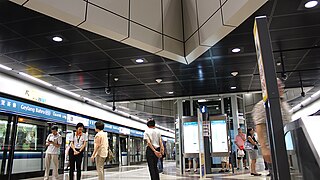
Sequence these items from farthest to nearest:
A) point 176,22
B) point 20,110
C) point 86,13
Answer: point 20,110
point 176,22
point 86,13

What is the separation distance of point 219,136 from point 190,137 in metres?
1.10

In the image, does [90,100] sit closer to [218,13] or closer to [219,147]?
[219,147]

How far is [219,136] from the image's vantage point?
9.90 metres

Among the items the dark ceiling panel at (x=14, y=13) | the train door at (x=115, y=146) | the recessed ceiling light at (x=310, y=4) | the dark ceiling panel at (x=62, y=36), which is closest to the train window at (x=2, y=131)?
the dark ceiling panel at (x=62, y=36)

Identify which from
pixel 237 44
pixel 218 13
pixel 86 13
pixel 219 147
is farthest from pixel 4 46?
pixel 219 147

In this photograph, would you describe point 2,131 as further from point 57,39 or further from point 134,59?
point 134,59

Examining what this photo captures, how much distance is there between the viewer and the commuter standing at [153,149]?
15.5ft

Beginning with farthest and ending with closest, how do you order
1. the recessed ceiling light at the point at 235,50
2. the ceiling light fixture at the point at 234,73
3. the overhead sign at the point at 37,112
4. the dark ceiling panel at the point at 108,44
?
1. the ceiling light fixture at the point at 234,73
2. the overhead sign at the point at 37,112
3. the recessed ceiling light at the point at 235,50
4. the dark ceiling panel at the point at 108,44

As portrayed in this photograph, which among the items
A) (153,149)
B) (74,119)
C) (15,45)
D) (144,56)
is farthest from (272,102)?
(74,119)

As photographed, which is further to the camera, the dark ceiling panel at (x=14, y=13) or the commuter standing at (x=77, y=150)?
the commuter standing at (x=77, y=150)

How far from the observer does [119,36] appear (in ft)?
16.2

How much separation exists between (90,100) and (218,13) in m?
8.96

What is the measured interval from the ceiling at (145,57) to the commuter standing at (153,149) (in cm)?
203

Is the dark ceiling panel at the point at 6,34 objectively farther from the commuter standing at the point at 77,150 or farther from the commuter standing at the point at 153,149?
the commuter standing at the point at 153,149
